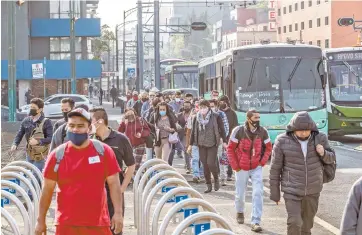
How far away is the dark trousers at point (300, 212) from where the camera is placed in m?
9.39

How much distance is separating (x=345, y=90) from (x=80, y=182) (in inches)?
927

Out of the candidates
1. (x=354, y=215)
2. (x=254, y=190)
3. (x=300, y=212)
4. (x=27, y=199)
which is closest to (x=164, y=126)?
(x=254, y=190)

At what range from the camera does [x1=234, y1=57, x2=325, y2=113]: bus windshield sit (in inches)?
950

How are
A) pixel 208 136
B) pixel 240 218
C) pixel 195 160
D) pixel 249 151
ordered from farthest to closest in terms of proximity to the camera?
1. pixel 195 160
2. pixel 208 136
3. pixel 240 218
4. pixel 249 151

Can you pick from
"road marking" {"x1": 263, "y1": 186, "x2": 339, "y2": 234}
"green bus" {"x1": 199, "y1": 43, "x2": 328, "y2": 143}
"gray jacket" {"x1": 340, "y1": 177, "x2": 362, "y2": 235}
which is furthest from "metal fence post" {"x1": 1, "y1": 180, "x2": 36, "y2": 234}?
"green bus" {"x1": 199, "y1": 43, "x2": 328, "y2": 143}

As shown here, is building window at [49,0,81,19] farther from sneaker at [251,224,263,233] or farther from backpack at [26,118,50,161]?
sneaker at [251,224,263,233]

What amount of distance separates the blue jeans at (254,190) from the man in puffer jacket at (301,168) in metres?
2.31

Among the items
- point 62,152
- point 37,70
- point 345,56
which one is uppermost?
point 345,56

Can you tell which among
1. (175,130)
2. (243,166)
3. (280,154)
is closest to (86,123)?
(280,154)

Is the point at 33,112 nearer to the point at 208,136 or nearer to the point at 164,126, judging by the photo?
the point at 208,136

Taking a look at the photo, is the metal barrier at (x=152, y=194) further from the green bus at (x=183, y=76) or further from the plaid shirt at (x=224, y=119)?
the green bus at (x=183, y=76)

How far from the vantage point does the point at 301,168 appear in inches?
372

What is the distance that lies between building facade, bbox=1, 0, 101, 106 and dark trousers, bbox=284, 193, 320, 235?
48497mm

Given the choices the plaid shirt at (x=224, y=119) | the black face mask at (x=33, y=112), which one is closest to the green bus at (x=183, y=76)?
the plaid shirt at (x=224, y=119)
